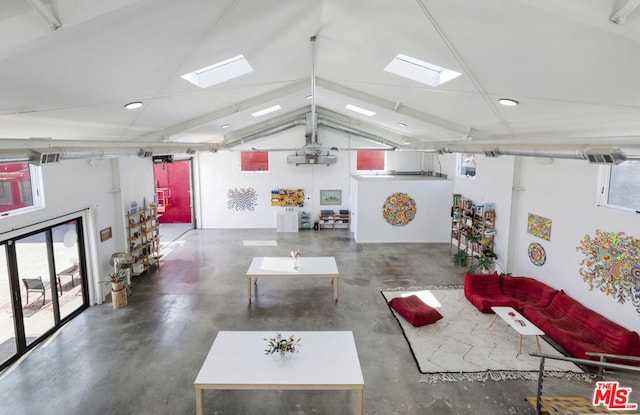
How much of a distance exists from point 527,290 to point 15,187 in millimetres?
9968

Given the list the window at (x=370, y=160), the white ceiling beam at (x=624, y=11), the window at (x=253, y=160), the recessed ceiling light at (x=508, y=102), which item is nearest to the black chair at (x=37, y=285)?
the recessed ceiling light at (x=508, y=102)

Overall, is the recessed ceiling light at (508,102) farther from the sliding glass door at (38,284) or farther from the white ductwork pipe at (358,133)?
the sliding glass door at (38,284)

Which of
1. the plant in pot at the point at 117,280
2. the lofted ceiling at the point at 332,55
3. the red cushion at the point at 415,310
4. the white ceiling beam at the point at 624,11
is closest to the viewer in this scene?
the white ceiling beam at the point at 624,11

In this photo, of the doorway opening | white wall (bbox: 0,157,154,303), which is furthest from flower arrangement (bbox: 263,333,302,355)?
the doorway opening

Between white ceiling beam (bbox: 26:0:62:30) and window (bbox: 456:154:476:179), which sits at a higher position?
white ceiling beam (bbox: 26:0:62:30)

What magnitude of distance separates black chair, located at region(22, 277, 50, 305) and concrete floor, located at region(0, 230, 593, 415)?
82 centimetres

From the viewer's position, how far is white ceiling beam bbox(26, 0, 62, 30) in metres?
2.16

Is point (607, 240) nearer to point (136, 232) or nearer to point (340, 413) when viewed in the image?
point (340, 413)

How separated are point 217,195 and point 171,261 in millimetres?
4688

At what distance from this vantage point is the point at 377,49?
481 centimetres

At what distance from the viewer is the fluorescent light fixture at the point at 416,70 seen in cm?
526

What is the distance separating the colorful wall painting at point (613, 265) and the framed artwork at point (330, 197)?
945 centimetres

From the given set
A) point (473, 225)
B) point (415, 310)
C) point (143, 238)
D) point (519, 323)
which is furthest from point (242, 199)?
point (519, 323)

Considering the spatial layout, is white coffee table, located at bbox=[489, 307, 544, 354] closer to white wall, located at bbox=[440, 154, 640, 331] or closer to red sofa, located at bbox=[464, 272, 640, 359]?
red sofa, located at bbox=[464, 272, 640, 359]
